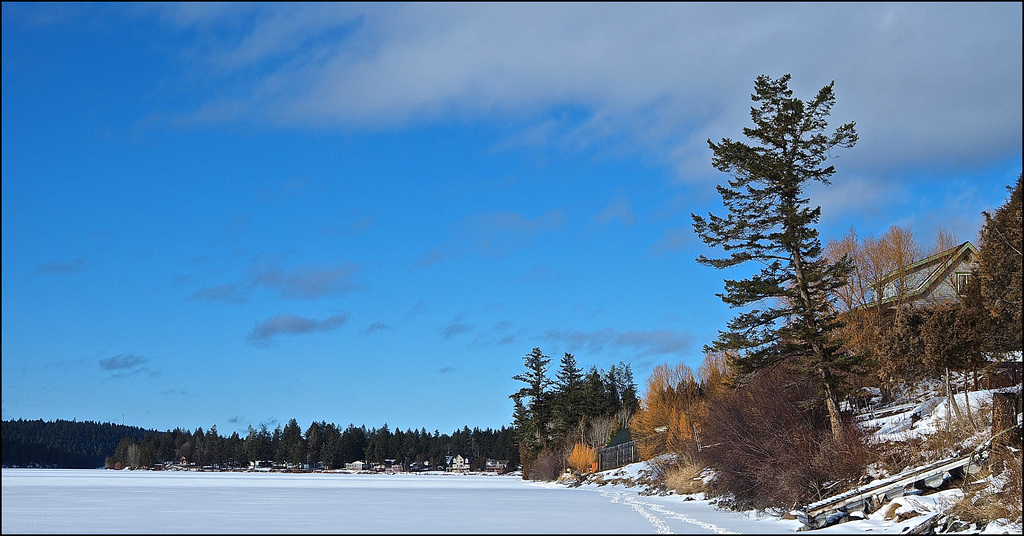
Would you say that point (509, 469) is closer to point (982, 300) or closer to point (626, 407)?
point (626, 407)

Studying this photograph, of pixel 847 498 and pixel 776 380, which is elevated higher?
pixel 776 380

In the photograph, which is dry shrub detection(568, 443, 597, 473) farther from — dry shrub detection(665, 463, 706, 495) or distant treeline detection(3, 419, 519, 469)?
distant treeline detection(3, 419, 519, 469)

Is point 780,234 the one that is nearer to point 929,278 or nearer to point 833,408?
point 833,408

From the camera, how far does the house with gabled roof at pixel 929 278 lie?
45812 millimetres

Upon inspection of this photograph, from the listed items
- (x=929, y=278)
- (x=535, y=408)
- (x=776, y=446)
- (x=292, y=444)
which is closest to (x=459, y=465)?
(x=292, y=444)

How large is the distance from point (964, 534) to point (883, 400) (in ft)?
66.0

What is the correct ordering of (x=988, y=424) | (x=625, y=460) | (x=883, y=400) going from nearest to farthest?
(x=988, y=424)
(x=883, y=400)
(x=625, y=460)

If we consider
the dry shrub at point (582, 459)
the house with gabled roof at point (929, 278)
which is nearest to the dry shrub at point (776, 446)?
the house with gabled roof at point (929, 278)

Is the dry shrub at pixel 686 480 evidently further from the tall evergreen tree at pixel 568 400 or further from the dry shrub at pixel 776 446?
the tall evergreen tree at pixel 568 400

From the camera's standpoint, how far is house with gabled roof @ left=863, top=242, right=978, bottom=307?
4581 centimetres

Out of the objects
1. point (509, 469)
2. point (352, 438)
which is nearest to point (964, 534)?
point (509, 469)

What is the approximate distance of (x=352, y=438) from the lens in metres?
189

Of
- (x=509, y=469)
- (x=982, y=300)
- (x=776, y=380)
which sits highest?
(x=982, y=300)

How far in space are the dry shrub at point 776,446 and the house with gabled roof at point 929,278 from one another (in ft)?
60.8
